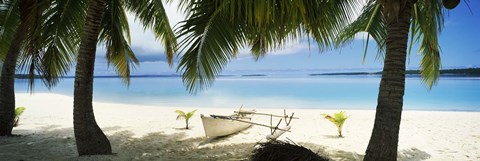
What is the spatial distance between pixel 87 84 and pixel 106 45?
1.98 metres

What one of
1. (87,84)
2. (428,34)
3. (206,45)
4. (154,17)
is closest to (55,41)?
(87,84)

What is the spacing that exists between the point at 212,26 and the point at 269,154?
1.90 m

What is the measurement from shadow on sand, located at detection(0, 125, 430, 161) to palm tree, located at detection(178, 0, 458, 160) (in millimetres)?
2040

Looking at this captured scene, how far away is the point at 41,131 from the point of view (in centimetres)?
891

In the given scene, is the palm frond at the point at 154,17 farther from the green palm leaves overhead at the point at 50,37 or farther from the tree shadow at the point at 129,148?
the tree shadow at the point at 129,148

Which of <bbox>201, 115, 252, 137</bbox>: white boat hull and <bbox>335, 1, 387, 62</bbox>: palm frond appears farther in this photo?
<bbox>201, 115, 252, 137</bbox>: white boat hull

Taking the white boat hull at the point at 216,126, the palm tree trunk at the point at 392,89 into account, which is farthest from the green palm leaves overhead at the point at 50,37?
the palm tree trunk at the point at 392,89

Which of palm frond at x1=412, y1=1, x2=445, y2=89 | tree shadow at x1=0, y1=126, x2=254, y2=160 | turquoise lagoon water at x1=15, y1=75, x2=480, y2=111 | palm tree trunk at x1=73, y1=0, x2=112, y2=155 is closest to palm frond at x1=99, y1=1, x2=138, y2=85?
palm tree trunk at x1=73, y1=0, x2=112, y2=155

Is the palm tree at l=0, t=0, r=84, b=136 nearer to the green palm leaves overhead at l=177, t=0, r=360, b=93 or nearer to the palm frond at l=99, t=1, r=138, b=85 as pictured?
the palm frond at l=99, t=1, r=138, b=85

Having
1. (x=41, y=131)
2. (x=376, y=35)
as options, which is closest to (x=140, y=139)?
(x=41, y=131)

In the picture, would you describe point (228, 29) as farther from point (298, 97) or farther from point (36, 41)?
point (298, 97)

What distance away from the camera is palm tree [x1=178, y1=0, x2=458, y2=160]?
13.5 feet

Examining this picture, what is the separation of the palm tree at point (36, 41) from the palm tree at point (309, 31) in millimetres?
2187

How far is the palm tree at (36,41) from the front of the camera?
5125 millimetres
